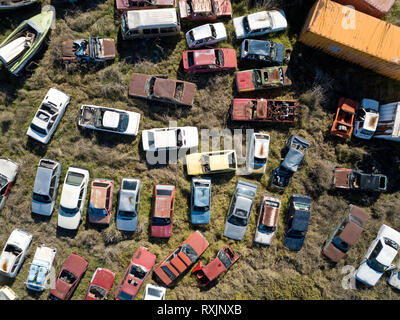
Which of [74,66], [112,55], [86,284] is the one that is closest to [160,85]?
[112,55]

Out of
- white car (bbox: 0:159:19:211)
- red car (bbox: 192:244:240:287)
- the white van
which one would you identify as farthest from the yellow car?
white car (bbox: 0:159:19:211)

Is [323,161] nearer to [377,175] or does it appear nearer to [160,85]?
[377,175]

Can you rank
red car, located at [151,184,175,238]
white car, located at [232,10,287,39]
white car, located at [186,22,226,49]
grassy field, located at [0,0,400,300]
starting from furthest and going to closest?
grassy field, located at [0,0,400,300] < white car, located at [232,10,287,39] < white car, located at [186,22,226,49] < red car, located at [151,184,175,238]

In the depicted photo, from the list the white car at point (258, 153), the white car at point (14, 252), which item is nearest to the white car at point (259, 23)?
the white car at point (258, 153)

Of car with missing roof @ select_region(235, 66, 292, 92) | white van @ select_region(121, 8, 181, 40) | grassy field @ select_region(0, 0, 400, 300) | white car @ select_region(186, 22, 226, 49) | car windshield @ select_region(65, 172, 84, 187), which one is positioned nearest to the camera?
white van @ select_region(121, 8, 181, 40)

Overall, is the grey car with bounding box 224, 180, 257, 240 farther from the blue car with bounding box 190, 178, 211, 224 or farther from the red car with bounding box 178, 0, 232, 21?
the red car with bounding box 178, 0, 232, 21
